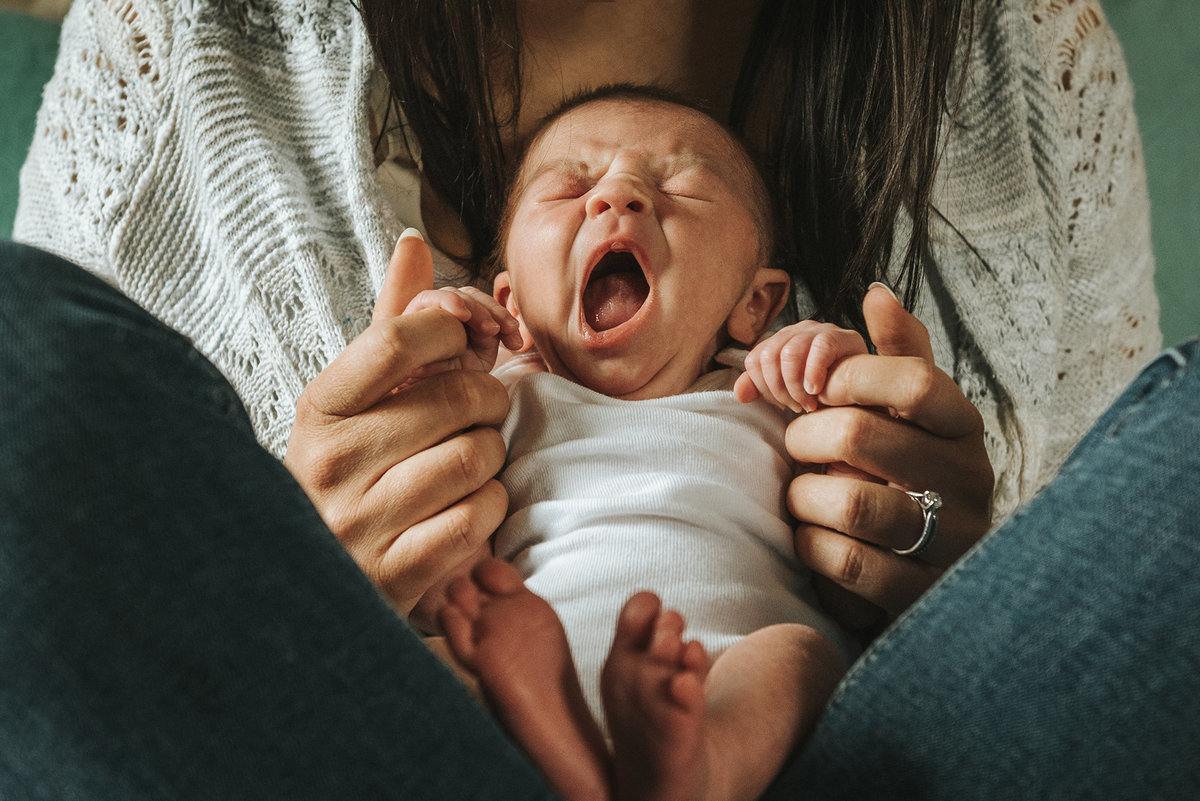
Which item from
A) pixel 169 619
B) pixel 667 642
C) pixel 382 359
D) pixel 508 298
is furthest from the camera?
pixel 508 298

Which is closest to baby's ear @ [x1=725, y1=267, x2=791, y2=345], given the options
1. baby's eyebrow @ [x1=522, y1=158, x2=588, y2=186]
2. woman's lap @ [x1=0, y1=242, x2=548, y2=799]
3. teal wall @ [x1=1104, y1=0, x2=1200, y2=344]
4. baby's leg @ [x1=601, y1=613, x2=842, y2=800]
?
baby's eyebrow @ [x1=522, y1=158, x2=588, y2=186]

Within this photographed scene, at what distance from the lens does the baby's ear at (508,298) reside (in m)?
0.96

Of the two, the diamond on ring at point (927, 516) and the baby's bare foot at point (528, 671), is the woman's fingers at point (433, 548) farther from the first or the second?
the diamond on ring at point (927, 516)

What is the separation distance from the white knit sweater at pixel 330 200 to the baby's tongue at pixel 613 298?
0.28m

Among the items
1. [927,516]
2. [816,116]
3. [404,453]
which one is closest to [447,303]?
[404,453]

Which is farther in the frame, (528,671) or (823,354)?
(823,354)

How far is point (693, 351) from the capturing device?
922mm

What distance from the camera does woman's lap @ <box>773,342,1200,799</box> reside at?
1.38 ft

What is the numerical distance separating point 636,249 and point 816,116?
458mm

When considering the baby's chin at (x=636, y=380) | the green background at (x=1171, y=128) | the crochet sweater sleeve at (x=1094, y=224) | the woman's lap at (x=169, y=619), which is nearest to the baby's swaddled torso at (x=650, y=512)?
the baby's chin at (x=636, y=380)

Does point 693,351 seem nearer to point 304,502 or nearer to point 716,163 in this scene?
point 716,163

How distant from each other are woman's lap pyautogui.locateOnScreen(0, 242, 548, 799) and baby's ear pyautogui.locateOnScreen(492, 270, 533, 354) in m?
0.53

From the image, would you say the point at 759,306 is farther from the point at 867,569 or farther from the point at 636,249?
the point at 867,569

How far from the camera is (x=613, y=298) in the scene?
92 cm
